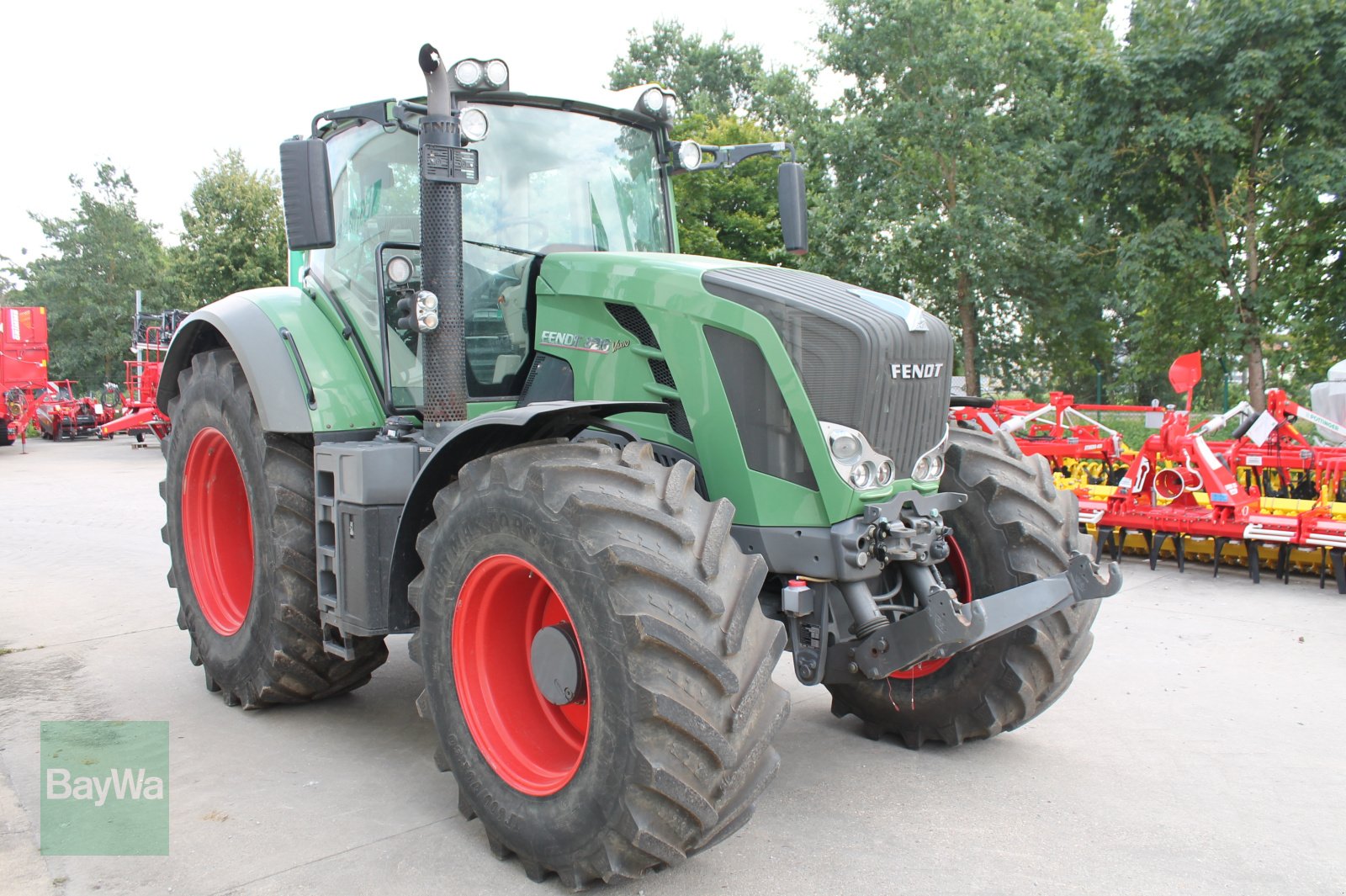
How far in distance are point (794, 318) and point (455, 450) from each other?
121cm

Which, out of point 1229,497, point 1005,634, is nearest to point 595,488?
point 1005,634

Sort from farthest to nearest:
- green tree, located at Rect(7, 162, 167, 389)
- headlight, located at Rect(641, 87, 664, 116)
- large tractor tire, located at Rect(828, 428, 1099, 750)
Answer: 1. green tree, located at Rect(7, 162, 167, 389)
2. headlight, located at Rect(641, 87, 664, 116)
3. large tractor tire, located at Rect(828, 428, 1099, 750)

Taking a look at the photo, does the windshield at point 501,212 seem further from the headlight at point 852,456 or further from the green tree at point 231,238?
the green tree at point 231,238

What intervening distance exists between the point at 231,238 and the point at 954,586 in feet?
89.9

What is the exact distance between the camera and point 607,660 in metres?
2.84

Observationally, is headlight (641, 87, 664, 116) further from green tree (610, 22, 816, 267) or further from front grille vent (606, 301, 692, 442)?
green tree (610, 22, 816, 267)

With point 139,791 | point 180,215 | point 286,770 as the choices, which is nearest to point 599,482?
point 286,770

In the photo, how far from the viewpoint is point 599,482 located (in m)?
2.99

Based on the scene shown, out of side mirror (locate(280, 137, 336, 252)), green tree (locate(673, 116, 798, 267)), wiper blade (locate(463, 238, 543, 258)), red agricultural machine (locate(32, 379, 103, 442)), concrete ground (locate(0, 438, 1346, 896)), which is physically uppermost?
green tree (locate(673, 116, 798, 267))

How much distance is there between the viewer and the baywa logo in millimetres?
3445

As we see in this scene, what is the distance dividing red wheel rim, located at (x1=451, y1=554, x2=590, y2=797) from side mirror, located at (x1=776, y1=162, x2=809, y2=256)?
214 cm

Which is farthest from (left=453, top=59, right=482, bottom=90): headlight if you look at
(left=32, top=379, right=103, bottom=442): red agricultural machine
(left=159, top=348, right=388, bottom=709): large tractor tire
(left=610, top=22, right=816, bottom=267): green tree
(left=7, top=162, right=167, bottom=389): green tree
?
(left=7, top=162, right=167, bottom=389): green tree

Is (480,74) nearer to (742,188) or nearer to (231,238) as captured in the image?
(742,188)

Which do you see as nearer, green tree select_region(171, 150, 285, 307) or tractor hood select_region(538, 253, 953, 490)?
tractor hood select_region(538, 253, 953, 490)
